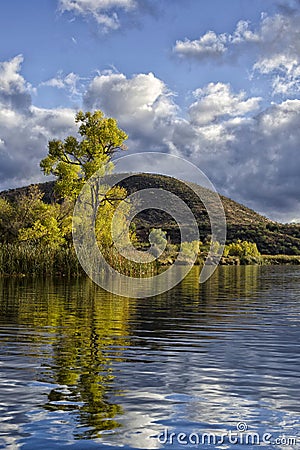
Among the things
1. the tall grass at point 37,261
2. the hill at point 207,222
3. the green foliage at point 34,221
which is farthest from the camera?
the hill at point 207,222

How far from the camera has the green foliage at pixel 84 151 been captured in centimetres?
3644

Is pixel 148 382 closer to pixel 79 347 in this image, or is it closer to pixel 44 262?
pixel 79 347

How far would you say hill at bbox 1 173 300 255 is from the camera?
3986 inches

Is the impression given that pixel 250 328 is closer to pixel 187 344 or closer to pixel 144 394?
pixel 187 344

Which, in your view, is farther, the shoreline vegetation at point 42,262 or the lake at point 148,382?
the shoreline vegetation at point 42,262

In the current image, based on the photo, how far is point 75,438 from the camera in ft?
15.4

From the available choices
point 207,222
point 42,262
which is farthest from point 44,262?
point 207,222

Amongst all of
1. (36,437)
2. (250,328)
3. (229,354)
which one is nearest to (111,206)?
(250,328)

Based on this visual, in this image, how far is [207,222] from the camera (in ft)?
350

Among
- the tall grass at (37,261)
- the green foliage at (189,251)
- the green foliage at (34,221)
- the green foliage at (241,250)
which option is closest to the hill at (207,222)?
the green foliage at (241,250)

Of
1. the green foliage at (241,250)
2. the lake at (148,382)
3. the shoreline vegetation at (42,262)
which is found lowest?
the lake at (148,382)

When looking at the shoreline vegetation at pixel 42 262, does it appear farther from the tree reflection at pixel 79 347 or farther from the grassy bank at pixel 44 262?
the tree reflection at pixel 79 347

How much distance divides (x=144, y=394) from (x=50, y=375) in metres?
1.37

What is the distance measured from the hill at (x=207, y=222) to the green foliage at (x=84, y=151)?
4949 cm
